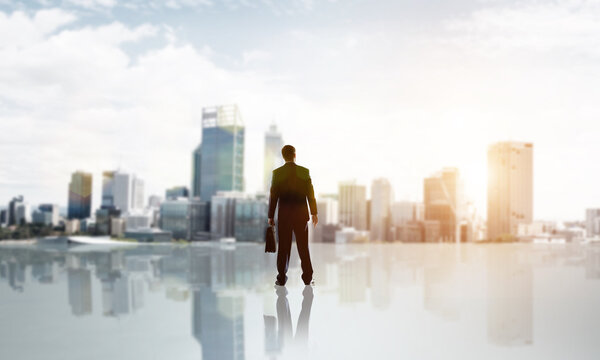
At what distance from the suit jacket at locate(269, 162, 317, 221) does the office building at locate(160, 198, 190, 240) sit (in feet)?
558

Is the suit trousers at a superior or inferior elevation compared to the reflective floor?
superior

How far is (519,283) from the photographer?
20641mm

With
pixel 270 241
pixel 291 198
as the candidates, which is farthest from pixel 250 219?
pixel 270 241

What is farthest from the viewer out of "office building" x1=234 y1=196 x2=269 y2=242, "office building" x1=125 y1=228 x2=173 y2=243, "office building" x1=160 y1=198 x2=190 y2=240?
"office building" x1=160 y1=198 x2=190 y2=240

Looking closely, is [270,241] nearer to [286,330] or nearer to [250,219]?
[286,330]

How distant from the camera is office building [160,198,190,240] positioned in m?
176

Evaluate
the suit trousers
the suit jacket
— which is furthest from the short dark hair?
the suit trousers

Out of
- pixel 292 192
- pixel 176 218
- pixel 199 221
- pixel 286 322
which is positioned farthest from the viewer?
pixel 199 221

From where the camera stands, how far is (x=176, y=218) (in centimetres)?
17850

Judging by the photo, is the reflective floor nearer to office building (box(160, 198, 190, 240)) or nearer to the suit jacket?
the suit jacket

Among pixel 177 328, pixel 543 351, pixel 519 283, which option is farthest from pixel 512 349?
pixel 519 283

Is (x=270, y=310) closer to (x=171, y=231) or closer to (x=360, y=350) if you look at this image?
(x=360, y=350)

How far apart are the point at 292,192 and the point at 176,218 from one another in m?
175

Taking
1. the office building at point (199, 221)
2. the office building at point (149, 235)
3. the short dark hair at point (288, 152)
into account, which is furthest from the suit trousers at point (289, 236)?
the office building at point (199, 221)
